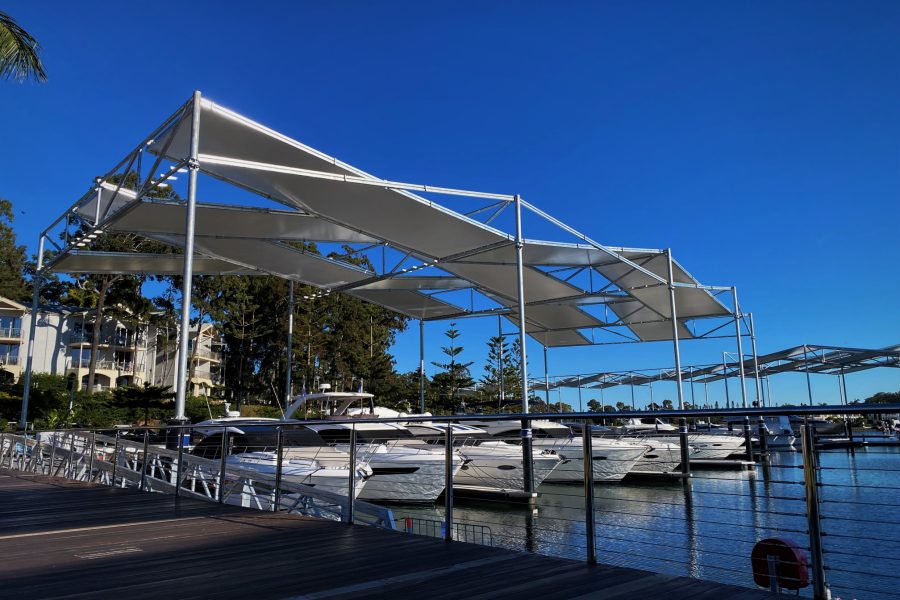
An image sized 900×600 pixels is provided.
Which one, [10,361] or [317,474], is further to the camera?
[10,361]

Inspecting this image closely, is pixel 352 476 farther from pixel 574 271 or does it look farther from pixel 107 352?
pixel 107 352

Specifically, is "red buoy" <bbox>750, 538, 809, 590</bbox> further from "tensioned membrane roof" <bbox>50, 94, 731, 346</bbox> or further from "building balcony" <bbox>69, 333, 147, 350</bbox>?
"building balcony" <bbox>69, 333, 147, 350</bbox>

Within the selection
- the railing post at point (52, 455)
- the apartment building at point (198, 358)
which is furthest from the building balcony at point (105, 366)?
the railing post at point (52, 455)

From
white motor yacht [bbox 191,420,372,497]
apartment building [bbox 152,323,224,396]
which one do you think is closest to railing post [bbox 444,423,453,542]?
white motor yacht [bbox 191,420,372,497]

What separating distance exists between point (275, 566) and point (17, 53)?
12985 mm

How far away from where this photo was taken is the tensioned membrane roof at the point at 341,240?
1218 cm

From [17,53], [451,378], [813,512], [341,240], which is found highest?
[17,53]

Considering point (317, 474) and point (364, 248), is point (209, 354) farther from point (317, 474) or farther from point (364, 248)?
point (317, 474)

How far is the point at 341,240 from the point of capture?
16938mm

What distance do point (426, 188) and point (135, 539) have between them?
9973 mm

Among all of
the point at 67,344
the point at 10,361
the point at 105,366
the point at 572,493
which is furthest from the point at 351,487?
the point at 10,361

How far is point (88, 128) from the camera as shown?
856 inches

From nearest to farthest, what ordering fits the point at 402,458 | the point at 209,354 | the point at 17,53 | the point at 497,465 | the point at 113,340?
the point at 17,53 → the point at 402,458 → the point at 497,465 → the point at 113,340 → the point at 209,354

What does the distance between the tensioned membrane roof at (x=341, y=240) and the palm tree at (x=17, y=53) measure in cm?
259
